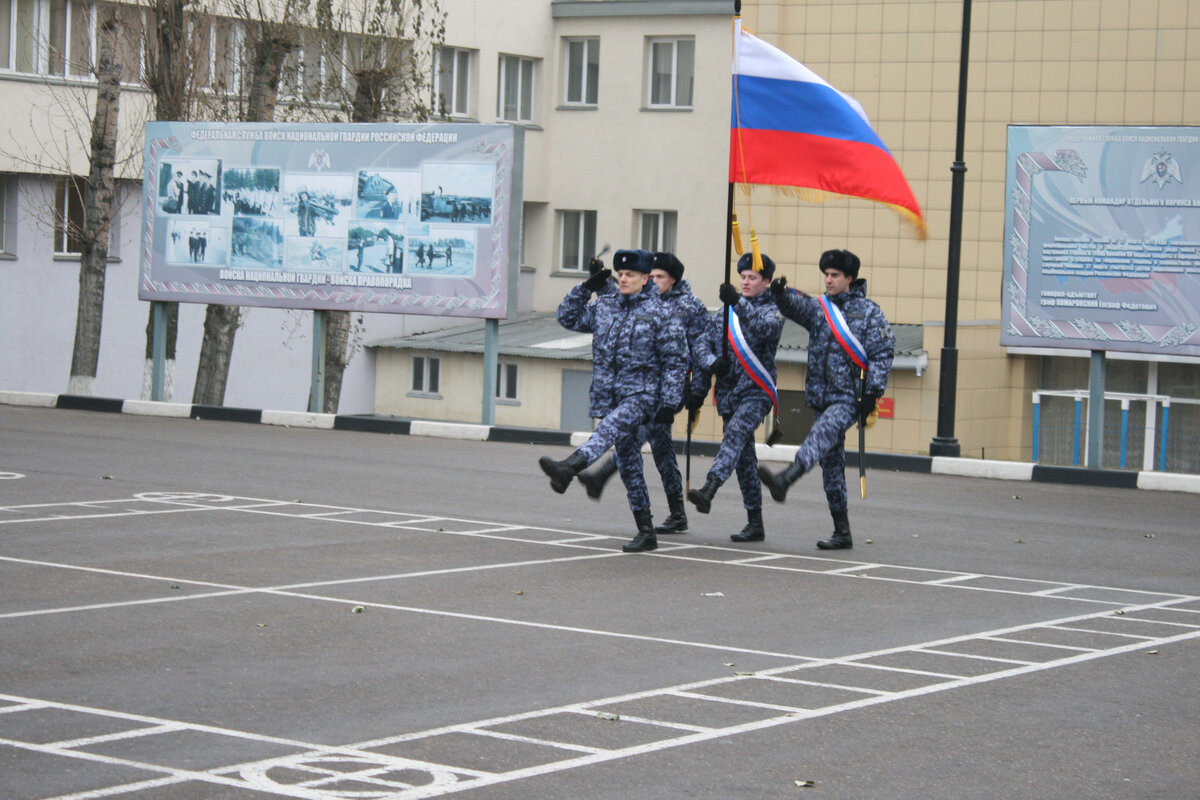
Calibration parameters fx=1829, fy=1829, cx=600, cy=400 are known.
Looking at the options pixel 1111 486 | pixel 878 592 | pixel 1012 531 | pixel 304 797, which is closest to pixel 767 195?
pixel 1111 486

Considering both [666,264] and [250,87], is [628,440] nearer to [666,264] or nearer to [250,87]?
[666,264]

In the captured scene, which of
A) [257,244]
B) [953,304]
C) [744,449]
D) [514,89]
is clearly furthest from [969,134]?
[744,449]

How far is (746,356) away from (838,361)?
2.07 feet

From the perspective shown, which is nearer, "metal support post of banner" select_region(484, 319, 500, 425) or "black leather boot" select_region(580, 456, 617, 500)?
"black leather boot" select_region(580, 456, 617, 500)

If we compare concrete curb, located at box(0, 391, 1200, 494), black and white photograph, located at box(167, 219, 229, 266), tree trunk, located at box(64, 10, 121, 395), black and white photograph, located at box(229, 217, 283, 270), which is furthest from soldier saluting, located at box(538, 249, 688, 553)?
tree trunk, located at box(64, 10, 121, 395)

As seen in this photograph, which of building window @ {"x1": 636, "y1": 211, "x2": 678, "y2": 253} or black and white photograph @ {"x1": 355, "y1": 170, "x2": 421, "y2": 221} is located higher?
building window @ {"x1": 636, "y1": 211, "x2": 678, "y2": 253}

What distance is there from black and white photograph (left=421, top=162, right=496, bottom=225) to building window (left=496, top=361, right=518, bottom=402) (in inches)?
712

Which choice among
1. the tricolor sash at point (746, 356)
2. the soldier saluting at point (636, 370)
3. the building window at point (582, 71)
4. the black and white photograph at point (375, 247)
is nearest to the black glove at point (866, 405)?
the tricolor sash at point (746, 356)

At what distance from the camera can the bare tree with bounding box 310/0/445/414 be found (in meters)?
32.4

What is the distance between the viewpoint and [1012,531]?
1431cm

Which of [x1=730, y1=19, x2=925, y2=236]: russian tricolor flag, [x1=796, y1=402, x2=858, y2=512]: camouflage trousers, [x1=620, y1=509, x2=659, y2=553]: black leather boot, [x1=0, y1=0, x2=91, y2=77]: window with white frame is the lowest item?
[x1=620, y1=509, x2=659, y2=553]: black leather boot

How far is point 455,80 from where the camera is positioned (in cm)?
4112

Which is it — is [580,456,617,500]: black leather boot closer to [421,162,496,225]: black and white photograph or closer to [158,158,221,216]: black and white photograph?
[421,162,496,225]: black and white photograph

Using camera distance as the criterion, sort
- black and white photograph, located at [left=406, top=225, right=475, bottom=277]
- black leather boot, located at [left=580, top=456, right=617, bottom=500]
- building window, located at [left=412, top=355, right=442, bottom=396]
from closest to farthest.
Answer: black leather boot, located at [left=580, top=456, right=617, bottom=500] < black and white photograph, located at [left=406, top=225, right=475, bottom=277] < building window, located at [left=412, top=355, right=442, bottom=396]
